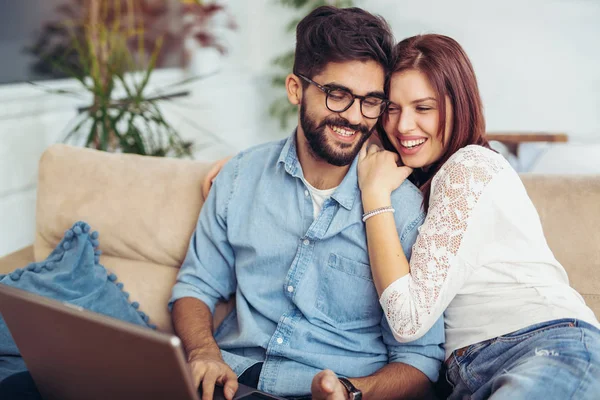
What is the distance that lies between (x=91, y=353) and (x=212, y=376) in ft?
1.47

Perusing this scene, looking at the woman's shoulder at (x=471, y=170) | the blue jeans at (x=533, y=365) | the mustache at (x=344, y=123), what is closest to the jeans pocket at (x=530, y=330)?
the blue jeans at (x=533, y=365)

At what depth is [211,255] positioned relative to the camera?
5.57ft

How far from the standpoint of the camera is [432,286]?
1.29m

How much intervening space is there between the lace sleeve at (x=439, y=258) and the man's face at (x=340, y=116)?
26cm

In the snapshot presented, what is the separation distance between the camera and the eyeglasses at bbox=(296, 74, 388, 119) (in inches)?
59.4

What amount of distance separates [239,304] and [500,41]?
3235mm

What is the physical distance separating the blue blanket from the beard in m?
0.64

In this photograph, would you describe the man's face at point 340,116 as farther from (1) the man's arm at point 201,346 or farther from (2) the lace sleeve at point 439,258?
(1) the man's arm at point 201,346

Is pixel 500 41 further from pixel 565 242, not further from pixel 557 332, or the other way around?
pixel 557 332

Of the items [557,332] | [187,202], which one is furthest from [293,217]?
[557,332]

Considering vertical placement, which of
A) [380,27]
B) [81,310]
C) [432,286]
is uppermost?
[380,27]

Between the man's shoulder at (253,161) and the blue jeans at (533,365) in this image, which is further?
the man's shoulder at (253,161)

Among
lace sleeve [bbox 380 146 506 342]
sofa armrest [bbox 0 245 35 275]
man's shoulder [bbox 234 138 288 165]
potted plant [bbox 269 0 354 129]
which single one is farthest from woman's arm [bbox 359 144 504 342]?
potted plant [bbox 269 0 354 129]

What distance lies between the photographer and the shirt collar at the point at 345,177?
1.52 m
